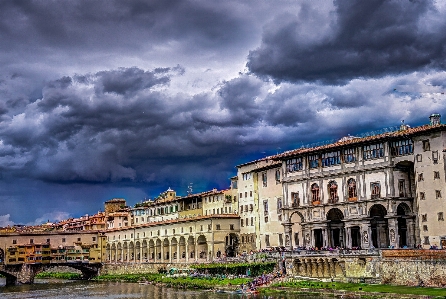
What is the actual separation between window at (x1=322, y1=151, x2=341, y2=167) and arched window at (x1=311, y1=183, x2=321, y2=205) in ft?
10.8

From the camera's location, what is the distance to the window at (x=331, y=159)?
3182 inches

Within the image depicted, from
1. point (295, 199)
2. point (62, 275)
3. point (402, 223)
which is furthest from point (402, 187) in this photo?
point (62, 275)

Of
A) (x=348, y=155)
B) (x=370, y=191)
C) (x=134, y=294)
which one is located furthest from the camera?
(x=134, y=294)

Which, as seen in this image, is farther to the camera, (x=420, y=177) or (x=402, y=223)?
(x=402, y=223)

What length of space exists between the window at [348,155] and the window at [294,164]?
7.82 m

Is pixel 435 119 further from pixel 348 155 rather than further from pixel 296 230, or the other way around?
pixel 296 230

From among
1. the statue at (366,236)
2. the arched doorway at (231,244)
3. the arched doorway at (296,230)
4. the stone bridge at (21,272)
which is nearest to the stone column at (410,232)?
the statue at (366,236)

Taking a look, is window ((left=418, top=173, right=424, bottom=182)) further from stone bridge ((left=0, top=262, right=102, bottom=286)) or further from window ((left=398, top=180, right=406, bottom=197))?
stone bridge ((left=0, top=262, right=102, bottom=286))

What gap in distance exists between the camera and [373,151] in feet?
252

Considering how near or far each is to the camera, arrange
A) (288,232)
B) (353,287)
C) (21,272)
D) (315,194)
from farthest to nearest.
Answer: (21,272), (288,232), (315,194), (353,287)

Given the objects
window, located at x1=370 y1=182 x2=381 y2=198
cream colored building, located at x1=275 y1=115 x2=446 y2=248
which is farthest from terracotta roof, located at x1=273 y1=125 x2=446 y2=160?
window, located at x1=370 y1=182 x2=381 y2=198

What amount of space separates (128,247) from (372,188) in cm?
7005

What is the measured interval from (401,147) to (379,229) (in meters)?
11.0

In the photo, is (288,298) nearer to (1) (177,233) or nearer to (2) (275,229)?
(2) (275,229)
